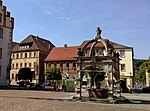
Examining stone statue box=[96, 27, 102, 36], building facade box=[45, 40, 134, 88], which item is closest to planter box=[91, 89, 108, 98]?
stone statue box=[96, 27, 102, 36]

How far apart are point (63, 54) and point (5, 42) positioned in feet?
76.7

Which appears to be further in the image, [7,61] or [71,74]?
[71,74]

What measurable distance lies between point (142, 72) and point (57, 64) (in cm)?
2837

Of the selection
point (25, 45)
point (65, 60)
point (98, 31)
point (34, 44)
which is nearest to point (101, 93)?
point (98, 31)

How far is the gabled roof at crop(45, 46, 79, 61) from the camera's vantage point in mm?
66875

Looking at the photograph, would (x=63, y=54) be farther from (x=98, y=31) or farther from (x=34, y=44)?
(x=98, y=31)

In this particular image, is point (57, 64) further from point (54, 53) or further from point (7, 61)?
point (7, 61)

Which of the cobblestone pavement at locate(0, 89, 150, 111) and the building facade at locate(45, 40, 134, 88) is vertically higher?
the building facade at locate(45, 40, 134, 88)

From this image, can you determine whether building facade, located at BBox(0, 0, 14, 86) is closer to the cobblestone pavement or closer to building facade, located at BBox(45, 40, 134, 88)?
building facade, located at BBox(45, 40, 134, 88)

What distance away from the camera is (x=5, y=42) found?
1901 inches

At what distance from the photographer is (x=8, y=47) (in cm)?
4884

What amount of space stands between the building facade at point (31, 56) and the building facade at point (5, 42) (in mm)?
20922

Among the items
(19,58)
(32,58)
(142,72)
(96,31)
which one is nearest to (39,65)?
(32,58)

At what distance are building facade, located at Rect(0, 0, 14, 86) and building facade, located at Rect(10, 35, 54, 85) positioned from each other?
20922 millimetres
